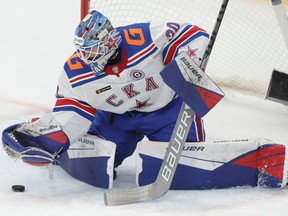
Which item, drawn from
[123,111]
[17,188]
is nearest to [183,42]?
[123,111]

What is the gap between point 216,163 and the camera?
130 inches

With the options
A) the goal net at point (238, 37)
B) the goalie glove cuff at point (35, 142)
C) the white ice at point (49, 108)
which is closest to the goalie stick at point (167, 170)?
the white ice at point (49, 108)

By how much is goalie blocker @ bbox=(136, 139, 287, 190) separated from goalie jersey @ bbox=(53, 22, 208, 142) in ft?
0.75

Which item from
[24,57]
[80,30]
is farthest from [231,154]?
[24,57]

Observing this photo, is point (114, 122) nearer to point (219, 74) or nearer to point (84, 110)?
point (84, 110)

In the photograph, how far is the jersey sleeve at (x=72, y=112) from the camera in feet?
10.9

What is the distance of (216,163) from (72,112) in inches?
22.0

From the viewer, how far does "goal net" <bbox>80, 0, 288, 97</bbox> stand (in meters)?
4.37

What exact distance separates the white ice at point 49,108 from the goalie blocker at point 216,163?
39mm

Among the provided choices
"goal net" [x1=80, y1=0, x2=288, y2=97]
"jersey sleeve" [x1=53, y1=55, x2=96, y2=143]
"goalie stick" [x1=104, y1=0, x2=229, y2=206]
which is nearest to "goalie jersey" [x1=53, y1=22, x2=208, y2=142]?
"jersey sleeve" [x1=53, y1=55, x2=96, y2=143]

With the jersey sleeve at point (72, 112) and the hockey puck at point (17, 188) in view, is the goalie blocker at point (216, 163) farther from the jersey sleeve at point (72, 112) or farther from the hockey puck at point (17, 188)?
the hockey puck at point (17, 188)

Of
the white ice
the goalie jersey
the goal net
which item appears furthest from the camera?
the goal net

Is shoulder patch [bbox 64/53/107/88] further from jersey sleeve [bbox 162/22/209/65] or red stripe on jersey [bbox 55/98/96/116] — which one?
jersey sleeve [bbox 162/22/209/65]

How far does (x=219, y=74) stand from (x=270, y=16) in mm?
376
